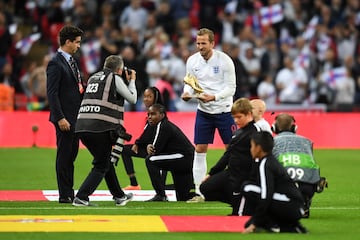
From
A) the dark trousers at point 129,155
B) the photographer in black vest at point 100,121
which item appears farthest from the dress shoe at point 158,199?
the photographer in black vest at point 100,121

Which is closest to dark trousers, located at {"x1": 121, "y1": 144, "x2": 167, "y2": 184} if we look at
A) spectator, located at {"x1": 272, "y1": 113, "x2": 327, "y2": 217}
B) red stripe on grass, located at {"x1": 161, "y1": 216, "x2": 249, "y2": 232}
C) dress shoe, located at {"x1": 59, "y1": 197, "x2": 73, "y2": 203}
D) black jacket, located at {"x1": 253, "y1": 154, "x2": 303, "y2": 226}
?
dress shoe, located at {"x1": 59, "y1": 197, "x2": 73, "y2": 203}

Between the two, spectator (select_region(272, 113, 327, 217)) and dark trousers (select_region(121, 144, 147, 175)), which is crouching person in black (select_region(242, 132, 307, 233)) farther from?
dark trousers (select_region(121, 144, 147, 175))

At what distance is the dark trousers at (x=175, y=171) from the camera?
56.0ft

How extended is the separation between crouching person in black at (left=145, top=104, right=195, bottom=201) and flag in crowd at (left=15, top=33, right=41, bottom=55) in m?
16.0

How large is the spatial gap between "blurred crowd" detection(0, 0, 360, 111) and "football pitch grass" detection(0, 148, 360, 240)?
7.12m

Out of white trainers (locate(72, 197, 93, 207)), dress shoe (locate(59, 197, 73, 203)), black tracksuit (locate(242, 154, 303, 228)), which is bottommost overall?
dress shoe (locate(59, 197, 73, 203))

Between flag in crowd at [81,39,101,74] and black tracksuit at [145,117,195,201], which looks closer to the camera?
black tracksuit at [145,117,195,201]

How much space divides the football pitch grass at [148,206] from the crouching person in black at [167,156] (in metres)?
0.57

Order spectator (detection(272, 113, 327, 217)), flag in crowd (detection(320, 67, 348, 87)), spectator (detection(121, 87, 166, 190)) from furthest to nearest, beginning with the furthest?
1. flag in crowd (detection(320, 67, 348, 87))
2. spectator (detection(121, 87, 166, 190))
3. spectator (detection(272, 113, 327, 217))

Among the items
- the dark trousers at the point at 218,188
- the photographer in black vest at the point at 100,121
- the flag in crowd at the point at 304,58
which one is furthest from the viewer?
the flag in crowd at the point at 304,58

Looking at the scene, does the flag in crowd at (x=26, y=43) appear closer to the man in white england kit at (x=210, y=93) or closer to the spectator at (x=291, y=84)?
the spectator at (x=291, y=84)

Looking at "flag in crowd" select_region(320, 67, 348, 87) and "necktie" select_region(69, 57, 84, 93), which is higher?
"necktie" select_region(69, 57, 84, 93)

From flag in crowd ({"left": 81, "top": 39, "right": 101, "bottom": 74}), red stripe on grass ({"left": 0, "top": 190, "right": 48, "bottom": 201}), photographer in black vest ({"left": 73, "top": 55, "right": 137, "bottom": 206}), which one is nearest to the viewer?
photographer in black vest ({"left": 73, "top": 55, "right": 137, "bottom": 206})

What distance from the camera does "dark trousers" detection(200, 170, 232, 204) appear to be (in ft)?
48.4
